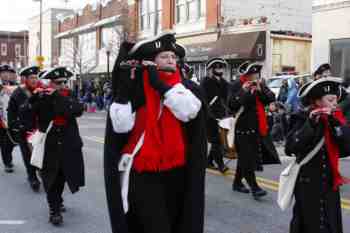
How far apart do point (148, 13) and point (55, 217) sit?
1149 inches

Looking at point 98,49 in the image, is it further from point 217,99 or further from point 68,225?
point 68,225

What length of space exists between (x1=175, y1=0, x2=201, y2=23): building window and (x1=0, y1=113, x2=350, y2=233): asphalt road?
69.6 ft

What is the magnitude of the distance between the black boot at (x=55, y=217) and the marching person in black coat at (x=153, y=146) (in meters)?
2.59

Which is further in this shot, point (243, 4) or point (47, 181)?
point (243, 4)

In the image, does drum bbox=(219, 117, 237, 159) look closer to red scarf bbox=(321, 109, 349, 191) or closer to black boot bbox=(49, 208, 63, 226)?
black boot bbox=(49, 208, 63, 226)

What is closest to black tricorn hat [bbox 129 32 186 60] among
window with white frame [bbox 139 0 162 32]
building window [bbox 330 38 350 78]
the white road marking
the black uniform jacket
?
the white road marking

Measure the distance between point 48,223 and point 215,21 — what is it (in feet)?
73.2

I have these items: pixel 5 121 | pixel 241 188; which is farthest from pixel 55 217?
pixel 5 121

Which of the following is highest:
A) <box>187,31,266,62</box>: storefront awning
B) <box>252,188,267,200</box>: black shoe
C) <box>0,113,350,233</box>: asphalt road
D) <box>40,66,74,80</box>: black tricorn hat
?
<box>187,31,266,62</box>: storefront awning

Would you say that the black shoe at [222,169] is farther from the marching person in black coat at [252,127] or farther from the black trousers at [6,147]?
the black trousers at [6,147]

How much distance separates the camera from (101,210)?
6.48 m

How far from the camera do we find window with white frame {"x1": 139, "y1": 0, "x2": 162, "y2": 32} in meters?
32.6

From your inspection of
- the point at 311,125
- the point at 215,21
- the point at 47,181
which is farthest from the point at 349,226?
the point at 215,21

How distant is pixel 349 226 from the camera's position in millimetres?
5762
